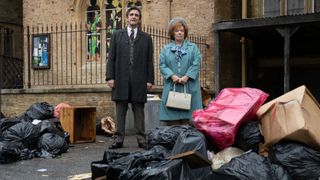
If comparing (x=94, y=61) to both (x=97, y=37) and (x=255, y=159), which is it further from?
(x=255, y=159)

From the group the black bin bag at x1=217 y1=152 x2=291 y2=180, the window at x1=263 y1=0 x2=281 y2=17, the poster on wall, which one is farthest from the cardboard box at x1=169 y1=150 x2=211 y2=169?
the poster on wall

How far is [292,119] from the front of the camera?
506cm

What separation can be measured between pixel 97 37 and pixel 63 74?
154 centimetres

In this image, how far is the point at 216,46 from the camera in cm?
1315

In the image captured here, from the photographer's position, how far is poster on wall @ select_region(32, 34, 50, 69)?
620 inches

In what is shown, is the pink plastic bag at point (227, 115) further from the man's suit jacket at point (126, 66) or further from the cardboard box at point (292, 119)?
the man's suit jacket at point (126, 66)

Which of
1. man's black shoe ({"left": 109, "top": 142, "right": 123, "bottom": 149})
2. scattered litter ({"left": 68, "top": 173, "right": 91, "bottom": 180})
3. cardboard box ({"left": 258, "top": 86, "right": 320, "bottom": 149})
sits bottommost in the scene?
scattered litter ({"left": 68, "top": 173, "right": 91, "bottom": 180})

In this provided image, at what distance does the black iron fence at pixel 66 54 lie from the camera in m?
15.7

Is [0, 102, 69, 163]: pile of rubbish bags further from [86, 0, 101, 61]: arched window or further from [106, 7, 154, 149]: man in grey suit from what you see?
[86, 0, 101, 61]: arched window

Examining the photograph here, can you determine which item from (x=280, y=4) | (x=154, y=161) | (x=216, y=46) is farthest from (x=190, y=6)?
(x=154, y=161)

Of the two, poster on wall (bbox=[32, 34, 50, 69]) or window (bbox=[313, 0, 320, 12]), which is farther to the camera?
poster on wall (bbox=[32, 34, 50, 69])

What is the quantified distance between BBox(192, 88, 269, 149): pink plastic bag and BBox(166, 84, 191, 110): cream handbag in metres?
0.89

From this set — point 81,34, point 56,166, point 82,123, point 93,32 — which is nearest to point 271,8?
point 93,32

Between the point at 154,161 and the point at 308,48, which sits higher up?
the point at 308,48
